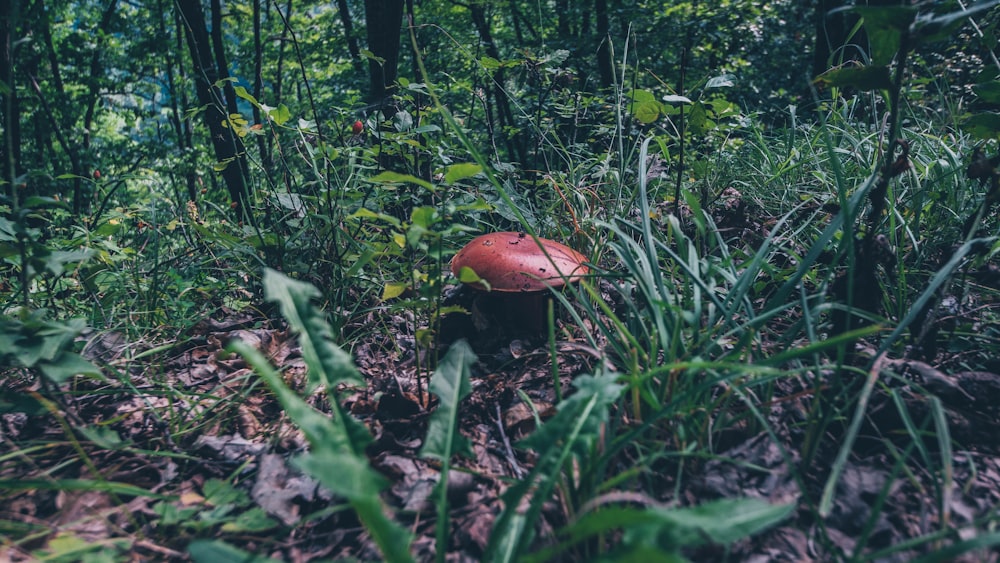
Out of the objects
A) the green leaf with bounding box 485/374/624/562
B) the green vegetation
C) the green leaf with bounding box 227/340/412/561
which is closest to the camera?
the green leaf with bounding box 227/340/412/561

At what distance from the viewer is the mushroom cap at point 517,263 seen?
4.98 feet

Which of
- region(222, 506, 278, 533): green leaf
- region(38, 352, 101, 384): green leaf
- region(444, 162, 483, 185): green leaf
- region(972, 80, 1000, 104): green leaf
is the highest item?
region(972, 80, 1000, 104): green leaf

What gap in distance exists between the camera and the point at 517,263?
1.56 m

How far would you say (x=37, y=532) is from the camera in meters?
0.89

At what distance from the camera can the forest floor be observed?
0.84m

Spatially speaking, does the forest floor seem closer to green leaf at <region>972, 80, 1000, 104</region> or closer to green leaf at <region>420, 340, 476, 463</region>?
green leaf at <region>420, 340, 476, 463</region>

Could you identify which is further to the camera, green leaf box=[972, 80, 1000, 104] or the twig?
green leaf box=[972, 80, 1000, 104]

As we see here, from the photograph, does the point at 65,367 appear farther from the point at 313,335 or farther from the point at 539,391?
the point at 539,391

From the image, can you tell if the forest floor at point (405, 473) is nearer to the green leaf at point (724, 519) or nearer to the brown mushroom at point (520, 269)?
the green leaf at point (724, 519)

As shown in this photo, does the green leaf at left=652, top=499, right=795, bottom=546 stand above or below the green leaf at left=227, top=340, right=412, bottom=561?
below

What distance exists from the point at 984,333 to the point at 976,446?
470 millimetres

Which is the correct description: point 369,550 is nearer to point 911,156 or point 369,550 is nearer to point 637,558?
point 637,558

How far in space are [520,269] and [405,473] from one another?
71 cm

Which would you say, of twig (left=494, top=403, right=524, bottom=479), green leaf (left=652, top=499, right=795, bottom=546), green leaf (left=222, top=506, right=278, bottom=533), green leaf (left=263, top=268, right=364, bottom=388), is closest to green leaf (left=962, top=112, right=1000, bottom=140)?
green leaf (left=652, top=499, right=795, bottom=546)
